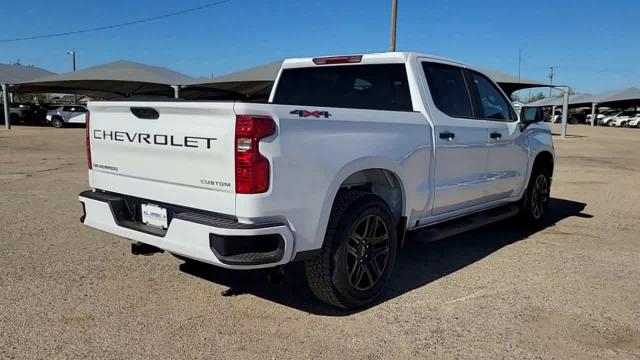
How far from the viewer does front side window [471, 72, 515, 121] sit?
564cm

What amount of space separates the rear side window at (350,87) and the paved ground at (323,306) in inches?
51.4

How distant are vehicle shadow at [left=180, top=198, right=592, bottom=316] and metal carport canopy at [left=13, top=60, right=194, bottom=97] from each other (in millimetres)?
29277

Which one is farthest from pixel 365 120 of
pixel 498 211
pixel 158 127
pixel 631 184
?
pixel 631 184

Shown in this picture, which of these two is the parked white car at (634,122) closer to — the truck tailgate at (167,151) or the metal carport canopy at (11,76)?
the metal carport canopy at (11,76)

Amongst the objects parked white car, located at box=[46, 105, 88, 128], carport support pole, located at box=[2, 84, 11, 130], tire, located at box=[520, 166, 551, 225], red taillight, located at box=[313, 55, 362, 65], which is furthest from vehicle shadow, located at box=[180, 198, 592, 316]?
parked white car, located at box=[46, 105, 88, 128]

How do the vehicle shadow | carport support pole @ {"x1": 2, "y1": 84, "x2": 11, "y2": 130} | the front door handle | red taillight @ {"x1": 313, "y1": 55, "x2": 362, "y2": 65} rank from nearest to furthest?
the vehicle shadow < the front door handle < red taillight @ {"x1": 313, "y1": 55, "x2": 362, "y2": 65} < carport support pole @ {"x1": 2, "y1": 84, "x2": 11, "y2": 130}

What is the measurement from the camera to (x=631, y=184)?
1142 cm

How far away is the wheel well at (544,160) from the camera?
272 inches

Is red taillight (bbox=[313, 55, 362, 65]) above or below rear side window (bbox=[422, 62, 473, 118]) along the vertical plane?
above

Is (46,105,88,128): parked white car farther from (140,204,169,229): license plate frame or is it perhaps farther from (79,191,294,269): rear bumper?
(79,191,294,269): rear bumper

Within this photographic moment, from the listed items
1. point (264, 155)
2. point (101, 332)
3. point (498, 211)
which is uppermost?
point (264, 155)

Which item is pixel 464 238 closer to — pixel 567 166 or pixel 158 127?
pixel 158 127

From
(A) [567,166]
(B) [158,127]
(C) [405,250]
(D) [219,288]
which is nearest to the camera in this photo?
(B) [158,127]

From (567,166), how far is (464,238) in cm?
998
